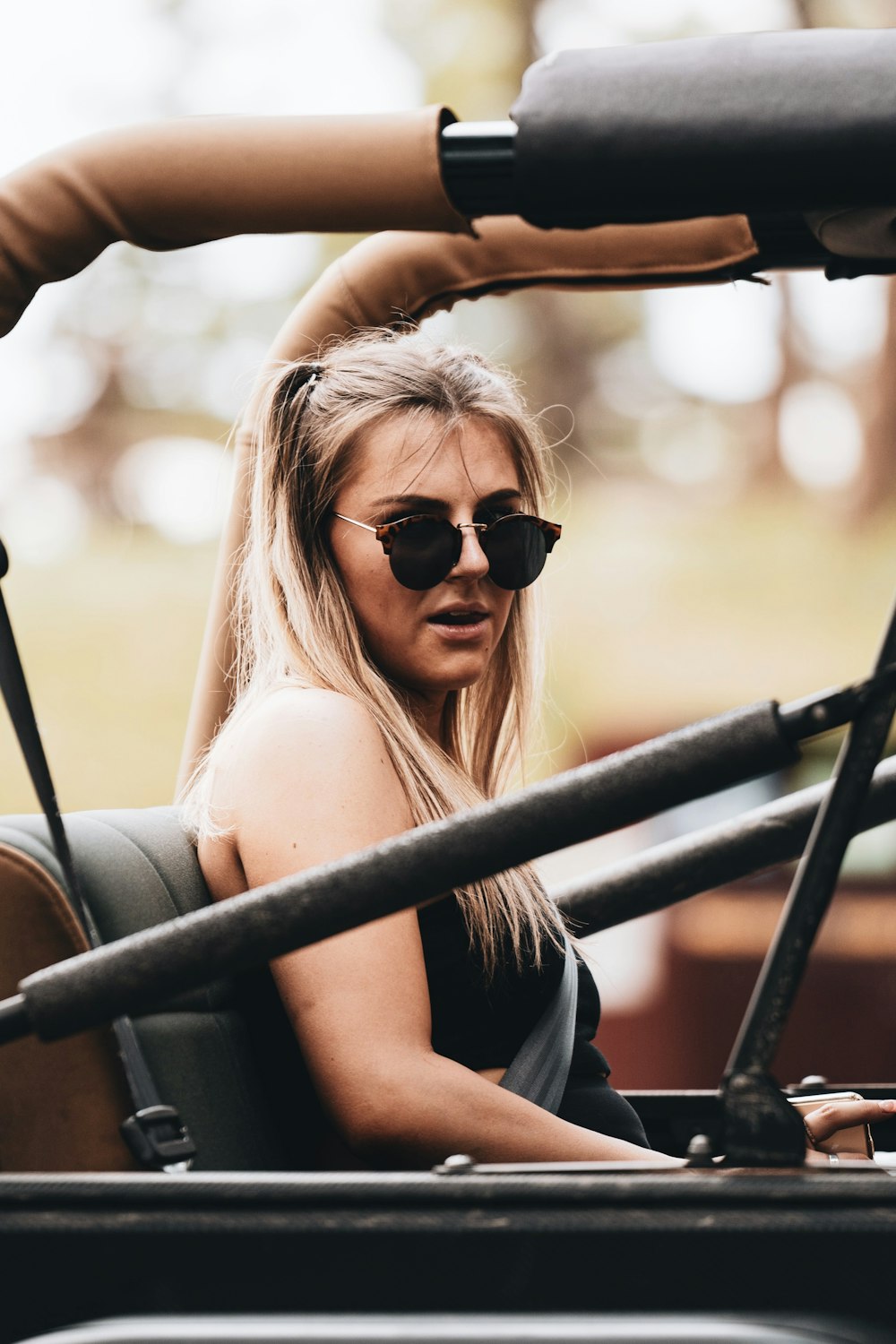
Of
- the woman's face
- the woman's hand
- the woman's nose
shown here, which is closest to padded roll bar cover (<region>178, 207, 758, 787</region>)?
the woman's face

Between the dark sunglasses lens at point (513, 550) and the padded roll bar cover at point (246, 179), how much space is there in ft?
2.32

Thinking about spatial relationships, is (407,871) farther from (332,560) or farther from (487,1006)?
(332,560)

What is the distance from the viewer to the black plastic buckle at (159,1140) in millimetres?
1245

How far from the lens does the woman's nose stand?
187cm

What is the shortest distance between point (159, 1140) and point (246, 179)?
74cm

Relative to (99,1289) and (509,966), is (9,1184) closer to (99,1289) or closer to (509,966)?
(99,1289)

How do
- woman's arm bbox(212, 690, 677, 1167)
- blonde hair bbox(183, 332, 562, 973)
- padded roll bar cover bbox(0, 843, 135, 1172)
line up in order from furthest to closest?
blonde hair bbox(183, 332, 562, 973) → woman's arm bbox(212, 690, 677, 1167) → padded roll bar cover bbox(0, 843, 135, 1172)

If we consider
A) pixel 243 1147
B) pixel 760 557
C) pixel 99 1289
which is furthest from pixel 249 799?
pixel 760 557

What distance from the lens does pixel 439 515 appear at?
1.89 m

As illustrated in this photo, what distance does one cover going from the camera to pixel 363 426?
76.8 inches

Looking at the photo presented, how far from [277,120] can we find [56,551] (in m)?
12.3

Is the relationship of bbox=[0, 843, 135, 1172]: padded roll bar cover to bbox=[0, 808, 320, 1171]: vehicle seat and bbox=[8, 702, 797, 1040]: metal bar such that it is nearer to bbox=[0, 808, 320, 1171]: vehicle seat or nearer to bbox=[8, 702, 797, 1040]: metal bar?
bbox=[0, 808, 320, 1171]: vehicle seat

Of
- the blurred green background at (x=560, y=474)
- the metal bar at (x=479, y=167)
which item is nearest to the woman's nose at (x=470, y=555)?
the metal bar at (x=479, y=167)

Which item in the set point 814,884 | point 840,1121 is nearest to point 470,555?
point 840,1121
